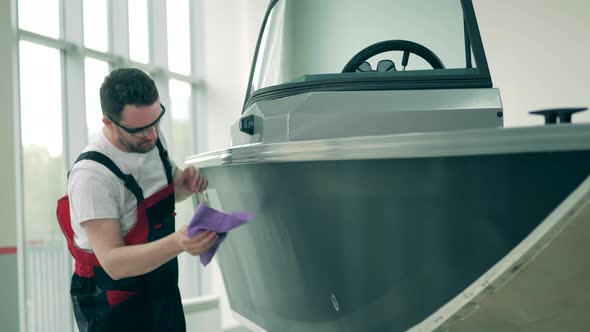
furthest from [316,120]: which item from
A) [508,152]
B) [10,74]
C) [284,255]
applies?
[10,74]

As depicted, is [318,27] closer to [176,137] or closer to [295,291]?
[295,291]

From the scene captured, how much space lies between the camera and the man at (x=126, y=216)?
5.78 feet

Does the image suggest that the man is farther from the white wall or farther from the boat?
the white wall

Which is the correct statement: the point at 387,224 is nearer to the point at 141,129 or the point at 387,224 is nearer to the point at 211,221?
the point at 211,221

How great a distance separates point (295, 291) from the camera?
1.66 meters

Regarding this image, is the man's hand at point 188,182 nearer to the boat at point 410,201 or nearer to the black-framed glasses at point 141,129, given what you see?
the boat at point 410,201

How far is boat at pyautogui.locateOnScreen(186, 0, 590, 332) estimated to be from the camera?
112cm

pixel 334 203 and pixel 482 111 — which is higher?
pixel 482 111

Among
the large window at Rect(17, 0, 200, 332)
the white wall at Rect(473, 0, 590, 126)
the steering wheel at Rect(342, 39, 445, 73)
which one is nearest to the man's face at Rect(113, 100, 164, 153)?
the steering wheel at Rect(342, 39, 445, 73)

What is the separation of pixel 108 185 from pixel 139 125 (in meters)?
0.20

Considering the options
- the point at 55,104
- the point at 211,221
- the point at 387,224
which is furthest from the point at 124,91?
the point at 55,104

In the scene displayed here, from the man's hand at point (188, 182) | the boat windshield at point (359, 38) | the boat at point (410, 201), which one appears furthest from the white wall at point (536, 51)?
the man's hand at point (188, 182)

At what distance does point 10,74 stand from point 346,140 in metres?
2.71

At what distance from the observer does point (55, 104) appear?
15.5 feet
